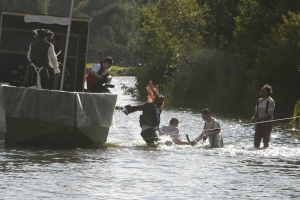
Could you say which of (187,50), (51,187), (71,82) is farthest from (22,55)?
(187,50)

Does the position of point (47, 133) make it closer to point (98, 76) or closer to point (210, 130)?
point (98, 76)

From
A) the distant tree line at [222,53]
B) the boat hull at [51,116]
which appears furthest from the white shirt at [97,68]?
the distant tree line at [222,53]

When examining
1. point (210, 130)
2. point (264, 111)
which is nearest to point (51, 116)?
point (210, 130)

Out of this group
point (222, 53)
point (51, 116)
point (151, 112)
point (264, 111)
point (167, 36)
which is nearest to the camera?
point (51, 116)

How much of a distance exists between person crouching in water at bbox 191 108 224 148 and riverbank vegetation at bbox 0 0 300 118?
36.7ft

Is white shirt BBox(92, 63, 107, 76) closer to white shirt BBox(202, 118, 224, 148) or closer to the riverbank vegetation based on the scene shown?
white shirt BBox(202, 118, 224, 148)

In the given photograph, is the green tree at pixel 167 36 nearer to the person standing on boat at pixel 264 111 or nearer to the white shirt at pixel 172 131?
the white shirt at pixel 172 131

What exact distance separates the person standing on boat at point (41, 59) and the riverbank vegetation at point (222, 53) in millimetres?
13450

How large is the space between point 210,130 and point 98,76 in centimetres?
279

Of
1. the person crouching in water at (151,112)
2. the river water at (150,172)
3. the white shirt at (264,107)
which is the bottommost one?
the river water at (150,172)

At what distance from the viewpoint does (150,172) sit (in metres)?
16.3

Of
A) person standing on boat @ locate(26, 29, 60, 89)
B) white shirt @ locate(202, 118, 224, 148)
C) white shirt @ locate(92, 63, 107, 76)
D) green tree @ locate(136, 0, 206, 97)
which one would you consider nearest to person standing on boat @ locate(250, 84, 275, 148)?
white shirt @ locate(202, 118, 224, 148)

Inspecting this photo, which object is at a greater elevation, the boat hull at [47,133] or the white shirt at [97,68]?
the white shirt at [97,68]

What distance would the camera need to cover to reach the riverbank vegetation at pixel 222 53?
33.5 meters
